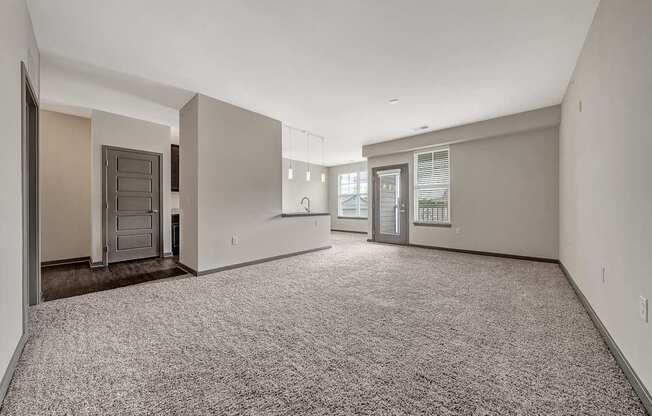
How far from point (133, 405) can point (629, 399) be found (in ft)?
8.29

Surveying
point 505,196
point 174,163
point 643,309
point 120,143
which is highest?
point 120,143

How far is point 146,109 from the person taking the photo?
14.4 feet

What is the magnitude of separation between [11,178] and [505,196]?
6.48 meters

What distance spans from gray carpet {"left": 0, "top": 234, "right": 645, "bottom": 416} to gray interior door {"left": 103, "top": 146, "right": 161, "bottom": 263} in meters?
2.05

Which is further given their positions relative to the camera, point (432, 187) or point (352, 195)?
point (352, 195)

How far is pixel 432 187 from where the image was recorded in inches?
244

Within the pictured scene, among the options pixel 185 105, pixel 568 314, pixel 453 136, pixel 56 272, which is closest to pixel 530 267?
pixel 568 314

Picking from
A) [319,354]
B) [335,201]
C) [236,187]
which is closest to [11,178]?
[319,354]

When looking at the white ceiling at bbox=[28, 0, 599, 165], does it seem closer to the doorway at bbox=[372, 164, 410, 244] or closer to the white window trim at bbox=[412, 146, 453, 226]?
the white window trim at bbox=[412, 146, 453, 226]

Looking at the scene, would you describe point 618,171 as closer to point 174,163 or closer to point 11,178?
point 11,178

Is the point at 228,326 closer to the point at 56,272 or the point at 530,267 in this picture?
the point at 56,272

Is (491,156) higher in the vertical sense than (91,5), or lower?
lower

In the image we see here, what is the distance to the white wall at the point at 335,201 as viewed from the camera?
374 inches

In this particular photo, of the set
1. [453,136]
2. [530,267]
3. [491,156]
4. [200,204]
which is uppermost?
[453,136]
